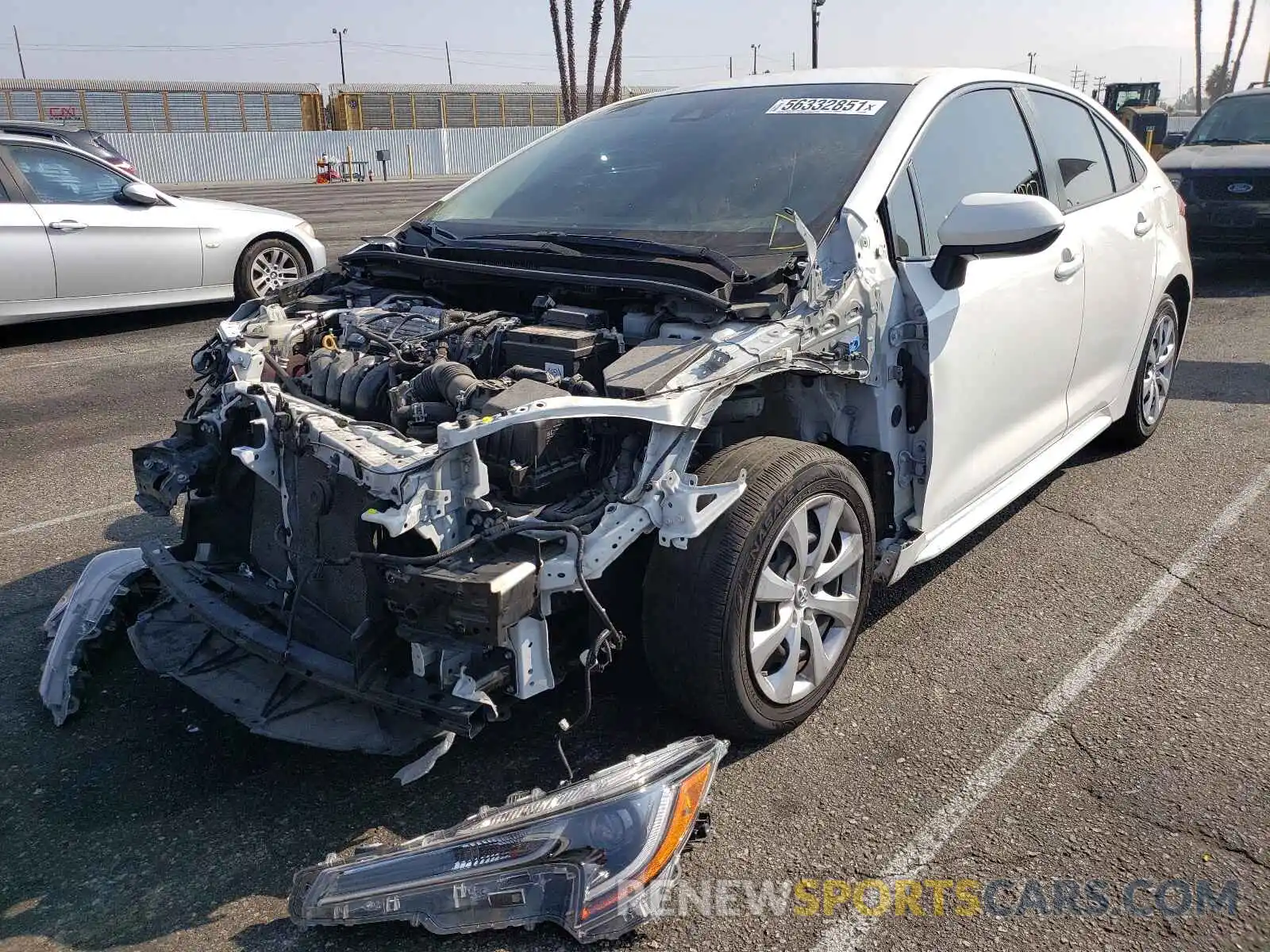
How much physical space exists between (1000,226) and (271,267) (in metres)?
8.40

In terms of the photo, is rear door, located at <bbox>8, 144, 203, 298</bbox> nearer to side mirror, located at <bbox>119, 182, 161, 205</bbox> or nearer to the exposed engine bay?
side mirror, located at <bbox>119, 182, 161, 205</bbox>

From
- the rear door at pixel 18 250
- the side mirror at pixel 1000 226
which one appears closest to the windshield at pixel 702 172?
the side mirror at pixel 1000 226

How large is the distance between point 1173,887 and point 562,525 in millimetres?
1735

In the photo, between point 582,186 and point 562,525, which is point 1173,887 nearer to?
point 562,525

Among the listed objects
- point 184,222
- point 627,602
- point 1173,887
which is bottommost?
point 1173,887

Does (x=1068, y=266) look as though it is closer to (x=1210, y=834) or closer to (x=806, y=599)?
(x=806, y=599)

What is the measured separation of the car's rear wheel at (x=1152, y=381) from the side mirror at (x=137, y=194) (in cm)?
804

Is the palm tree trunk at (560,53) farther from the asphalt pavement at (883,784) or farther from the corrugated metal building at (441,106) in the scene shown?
the asphalt pavement at (883,784)

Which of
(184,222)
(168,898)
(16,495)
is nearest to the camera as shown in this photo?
(168,898)

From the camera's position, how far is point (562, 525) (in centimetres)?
262

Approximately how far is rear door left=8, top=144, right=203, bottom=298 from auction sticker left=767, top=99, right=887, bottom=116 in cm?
706

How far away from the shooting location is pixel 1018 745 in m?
3.14

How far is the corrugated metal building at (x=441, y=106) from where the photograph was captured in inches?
1853

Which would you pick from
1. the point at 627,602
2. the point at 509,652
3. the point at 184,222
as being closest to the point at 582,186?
the point at 627,602
